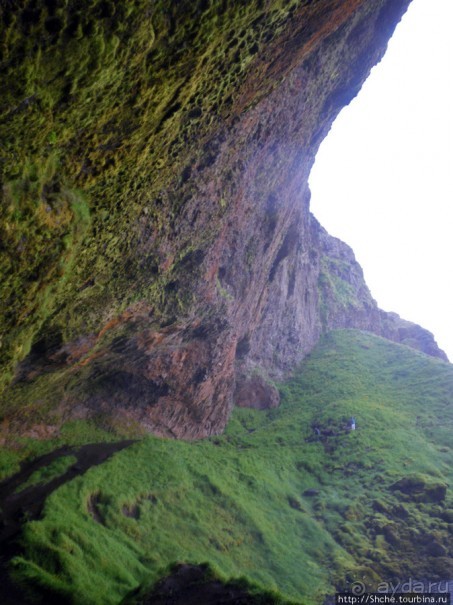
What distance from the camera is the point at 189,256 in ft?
90.0

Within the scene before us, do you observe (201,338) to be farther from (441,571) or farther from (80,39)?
(80,39)

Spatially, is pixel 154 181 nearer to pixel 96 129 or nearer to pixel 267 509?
pixel 96 129

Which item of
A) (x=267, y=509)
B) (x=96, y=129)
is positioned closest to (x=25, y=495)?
(x=267, y=509)

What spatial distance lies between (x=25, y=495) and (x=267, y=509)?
16617 mm

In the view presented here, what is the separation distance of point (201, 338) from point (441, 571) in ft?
72.3

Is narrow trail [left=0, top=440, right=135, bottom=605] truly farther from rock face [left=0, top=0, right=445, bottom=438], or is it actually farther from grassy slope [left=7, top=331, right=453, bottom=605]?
rock face [left=0, top=0, right=445, bottom=438]

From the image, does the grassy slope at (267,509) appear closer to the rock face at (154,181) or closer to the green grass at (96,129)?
the rock face at (154,181)

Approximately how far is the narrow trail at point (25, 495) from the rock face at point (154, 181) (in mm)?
2681

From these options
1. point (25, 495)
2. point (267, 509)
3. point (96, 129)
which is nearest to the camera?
point (96, 129)

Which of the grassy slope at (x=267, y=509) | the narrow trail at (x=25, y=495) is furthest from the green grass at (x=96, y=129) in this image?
the grassy slope at (x=267, y=509)

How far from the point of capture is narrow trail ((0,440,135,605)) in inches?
555

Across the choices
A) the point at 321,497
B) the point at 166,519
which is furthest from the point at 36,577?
the point at 321,497

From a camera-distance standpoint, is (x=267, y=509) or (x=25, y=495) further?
(x=267, y=509)

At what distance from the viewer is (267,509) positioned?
30.5 meters
